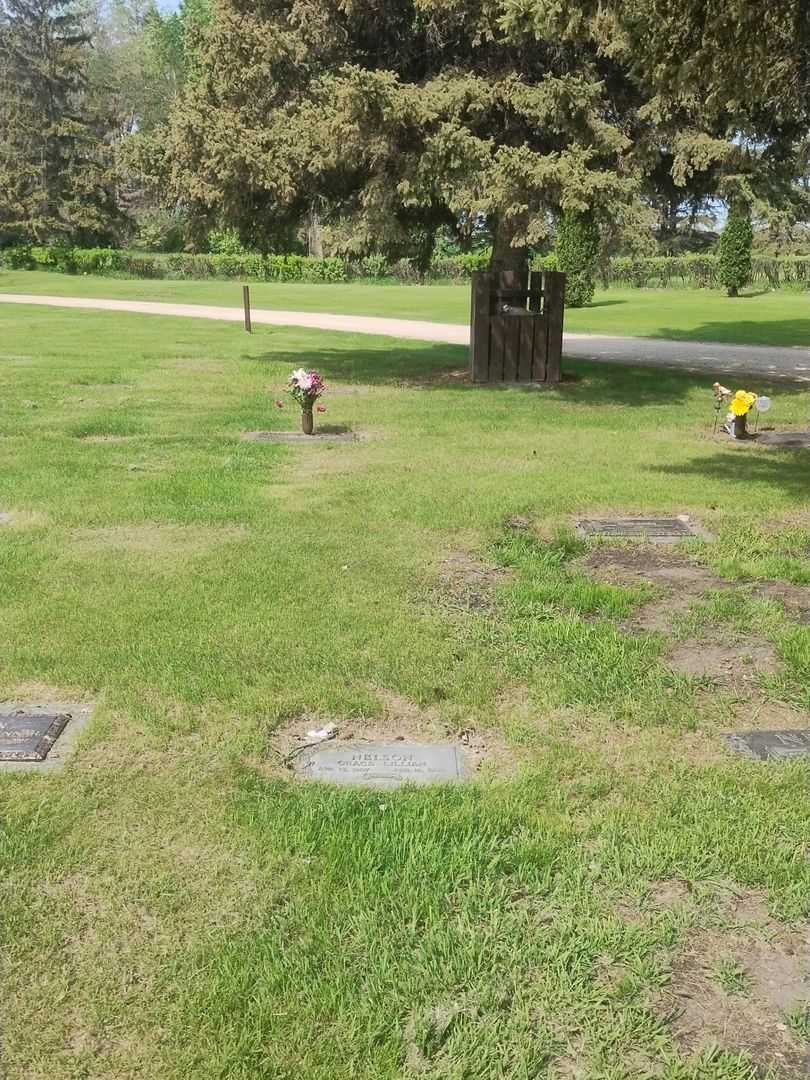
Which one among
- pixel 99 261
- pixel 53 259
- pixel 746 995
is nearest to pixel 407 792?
pixel 746 995

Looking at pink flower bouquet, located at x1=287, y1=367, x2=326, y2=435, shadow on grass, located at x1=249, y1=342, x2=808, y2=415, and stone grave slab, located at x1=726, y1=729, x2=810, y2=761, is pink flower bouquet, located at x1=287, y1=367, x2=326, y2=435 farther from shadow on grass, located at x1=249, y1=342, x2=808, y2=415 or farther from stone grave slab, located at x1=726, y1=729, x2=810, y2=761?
stone grave slab, located at x1=726, y1=729, x2=810, y2=761

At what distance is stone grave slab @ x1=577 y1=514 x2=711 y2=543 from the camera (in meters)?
5.94

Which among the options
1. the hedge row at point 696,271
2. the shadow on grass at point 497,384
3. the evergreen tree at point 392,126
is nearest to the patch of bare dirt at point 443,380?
the shadow on grass at point 497,384

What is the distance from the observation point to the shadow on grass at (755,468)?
7.50 meters

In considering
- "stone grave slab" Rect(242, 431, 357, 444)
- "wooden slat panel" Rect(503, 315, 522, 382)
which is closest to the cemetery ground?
"stone grave slab" Rect(242, 431, 357, 444)

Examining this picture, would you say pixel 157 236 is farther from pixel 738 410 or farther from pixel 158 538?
pixel 158 538

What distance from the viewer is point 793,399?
12.0 metres

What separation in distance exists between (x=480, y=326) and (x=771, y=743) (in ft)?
34.6

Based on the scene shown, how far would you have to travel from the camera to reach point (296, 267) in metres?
50.4

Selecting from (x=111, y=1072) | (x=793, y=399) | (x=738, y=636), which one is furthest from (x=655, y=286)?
(x=111, y=1072)

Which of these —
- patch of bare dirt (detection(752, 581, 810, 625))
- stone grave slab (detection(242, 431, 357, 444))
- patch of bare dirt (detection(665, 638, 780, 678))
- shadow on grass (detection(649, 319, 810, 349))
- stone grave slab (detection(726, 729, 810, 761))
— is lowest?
stone grave slab (detection(726, 729, 810, 761))

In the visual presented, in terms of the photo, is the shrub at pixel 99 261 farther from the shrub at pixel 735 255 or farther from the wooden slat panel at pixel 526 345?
the wooden slat panel at pixel 526 345

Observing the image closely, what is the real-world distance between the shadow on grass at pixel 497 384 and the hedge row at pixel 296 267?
27500 millimetres

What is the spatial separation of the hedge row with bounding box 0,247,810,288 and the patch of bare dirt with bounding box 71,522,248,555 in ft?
125
